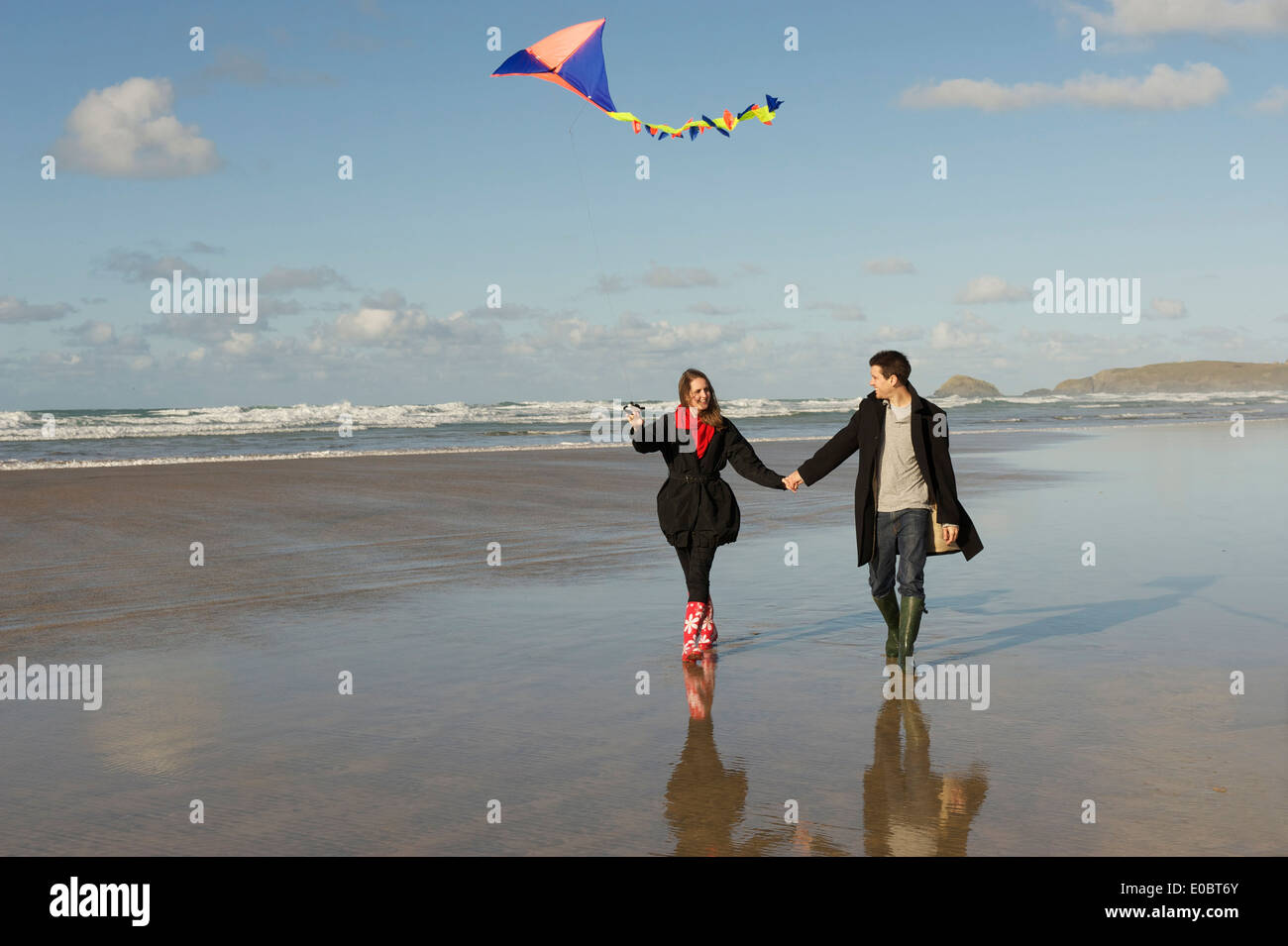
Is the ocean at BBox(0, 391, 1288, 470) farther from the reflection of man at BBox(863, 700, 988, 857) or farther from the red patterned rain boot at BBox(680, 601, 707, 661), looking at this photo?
the reflection of man at BBox(863, 700, 988, 857)

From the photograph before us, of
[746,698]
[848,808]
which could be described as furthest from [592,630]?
[848,808]

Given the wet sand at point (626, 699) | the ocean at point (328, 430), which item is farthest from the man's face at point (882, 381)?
the ocean at point (328, 430)

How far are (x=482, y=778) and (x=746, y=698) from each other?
1702 millimetres

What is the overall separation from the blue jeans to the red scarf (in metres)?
1.22

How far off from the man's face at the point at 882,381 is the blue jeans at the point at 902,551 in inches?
27.9

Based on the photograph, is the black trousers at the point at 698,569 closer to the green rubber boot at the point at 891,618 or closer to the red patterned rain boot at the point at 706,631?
the red patterned rain boot at the point at 706,631

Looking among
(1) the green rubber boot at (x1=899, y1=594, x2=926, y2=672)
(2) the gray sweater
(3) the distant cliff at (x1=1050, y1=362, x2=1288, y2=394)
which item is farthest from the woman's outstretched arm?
(3) the distant cliff at (x1=1050, y1=362, x2=1288, y2=394)

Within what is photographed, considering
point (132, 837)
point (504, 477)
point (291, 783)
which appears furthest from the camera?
point (504, 477)

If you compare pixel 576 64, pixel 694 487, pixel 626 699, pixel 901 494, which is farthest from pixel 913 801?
pixel 576 64

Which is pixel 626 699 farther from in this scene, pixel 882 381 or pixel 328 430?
pixel 328 430

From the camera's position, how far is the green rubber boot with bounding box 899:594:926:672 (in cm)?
635

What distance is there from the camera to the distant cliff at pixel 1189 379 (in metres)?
131
